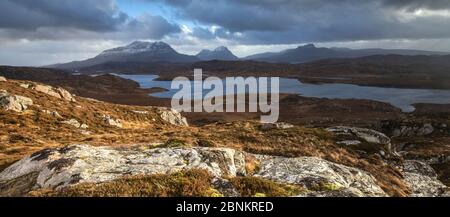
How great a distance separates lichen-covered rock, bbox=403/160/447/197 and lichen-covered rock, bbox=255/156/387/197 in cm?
1051

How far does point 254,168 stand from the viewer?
21.3 m

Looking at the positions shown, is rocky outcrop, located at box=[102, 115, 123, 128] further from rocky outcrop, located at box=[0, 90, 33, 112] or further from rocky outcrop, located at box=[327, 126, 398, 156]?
rocky outcrop, located at box=[327, 126, 398, 156]

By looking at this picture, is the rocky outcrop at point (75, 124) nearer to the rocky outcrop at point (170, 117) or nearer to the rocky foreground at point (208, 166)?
the rocky foreground at point (208, 166)

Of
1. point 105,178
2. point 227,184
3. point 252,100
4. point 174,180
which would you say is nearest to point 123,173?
point 105,178

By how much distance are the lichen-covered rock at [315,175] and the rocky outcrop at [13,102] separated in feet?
126

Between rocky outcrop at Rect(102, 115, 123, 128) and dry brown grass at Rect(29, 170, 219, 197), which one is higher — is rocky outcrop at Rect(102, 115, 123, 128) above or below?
below

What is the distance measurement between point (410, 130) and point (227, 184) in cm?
7428

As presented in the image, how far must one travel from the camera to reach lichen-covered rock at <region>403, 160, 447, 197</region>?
99.5 feet

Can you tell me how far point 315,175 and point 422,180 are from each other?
2126 cm

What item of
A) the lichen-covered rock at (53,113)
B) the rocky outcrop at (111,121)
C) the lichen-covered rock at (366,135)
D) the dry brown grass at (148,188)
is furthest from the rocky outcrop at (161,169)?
the rocky outcrop at (111,121)

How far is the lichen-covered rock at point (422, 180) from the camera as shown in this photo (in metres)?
30.3

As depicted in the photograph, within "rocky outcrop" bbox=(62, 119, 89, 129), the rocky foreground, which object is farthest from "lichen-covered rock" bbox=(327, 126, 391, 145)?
"rocky outcrop" bbox=(62, 119, 89, 129)

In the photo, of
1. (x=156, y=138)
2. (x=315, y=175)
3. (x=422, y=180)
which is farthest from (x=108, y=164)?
(x=422, y=180)
